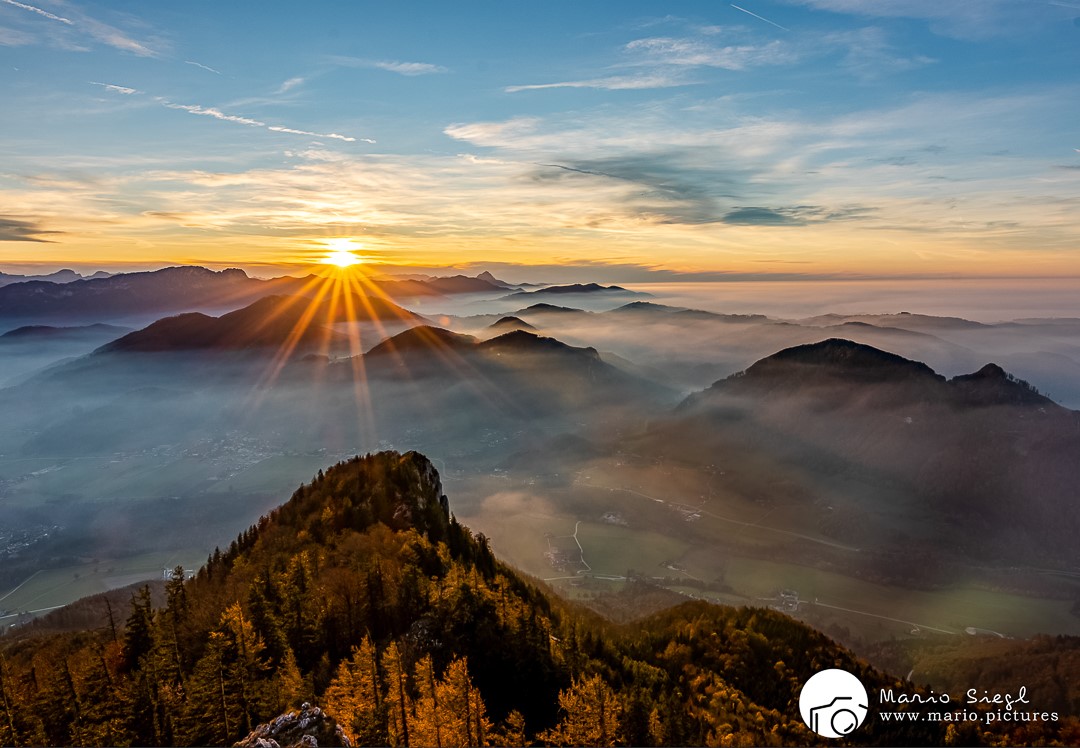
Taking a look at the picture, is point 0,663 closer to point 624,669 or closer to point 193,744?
point 193,744

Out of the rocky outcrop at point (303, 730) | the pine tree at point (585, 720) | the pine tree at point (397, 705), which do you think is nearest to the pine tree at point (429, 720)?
the pine tree at point (397, 705)

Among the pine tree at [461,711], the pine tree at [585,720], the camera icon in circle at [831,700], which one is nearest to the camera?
the camera icon in circle at [831,700]

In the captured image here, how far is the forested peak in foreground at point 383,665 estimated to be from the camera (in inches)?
2474

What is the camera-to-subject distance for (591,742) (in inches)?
2687

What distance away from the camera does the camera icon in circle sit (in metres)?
58.3

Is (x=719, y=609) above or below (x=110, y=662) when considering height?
below

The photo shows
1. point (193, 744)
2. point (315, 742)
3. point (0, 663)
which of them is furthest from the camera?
point (0, 663)

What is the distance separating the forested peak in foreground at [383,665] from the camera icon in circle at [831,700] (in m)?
23.4

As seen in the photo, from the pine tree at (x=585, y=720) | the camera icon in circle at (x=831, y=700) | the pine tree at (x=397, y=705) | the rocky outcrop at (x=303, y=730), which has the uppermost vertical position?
the rocky outcrop at (x=303, y=730)

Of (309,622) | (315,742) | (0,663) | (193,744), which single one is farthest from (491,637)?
(0,663)

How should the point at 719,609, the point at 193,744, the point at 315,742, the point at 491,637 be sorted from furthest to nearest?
the point at 719,609 → the point at 491,637 → the point at 193,744 → the point at 315,742

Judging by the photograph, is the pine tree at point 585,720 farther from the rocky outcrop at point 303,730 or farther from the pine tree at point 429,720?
the rocky outcrop at point 303,730

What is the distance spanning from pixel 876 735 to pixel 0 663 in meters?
140

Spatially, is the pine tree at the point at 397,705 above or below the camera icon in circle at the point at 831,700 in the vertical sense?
below
